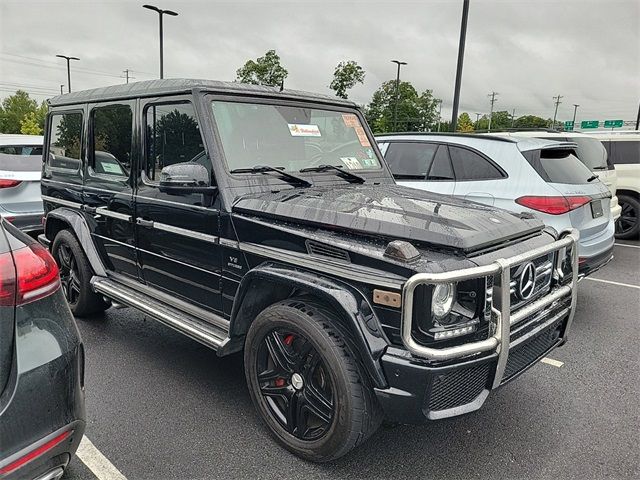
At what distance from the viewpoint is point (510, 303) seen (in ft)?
7.91

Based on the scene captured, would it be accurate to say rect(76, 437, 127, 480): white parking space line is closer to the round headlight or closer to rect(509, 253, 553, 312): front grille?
the round headlight

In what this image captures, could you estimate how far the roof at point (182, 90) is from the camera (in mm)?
3189

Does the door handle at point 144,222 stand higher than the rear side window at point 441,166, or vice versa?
the rear side window at point 441,166

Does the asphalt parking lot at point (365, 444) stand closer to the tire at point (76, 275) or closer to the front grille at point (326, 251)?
the tire at point (76, 275)

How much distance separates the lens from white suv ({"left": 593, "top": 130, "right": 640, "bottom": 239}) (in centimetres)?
920

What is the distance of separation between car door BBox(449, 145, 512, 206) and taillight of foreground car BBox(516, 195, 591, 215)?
0.89ft

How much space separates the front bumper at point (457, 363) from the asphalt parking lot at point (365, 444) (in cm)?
56

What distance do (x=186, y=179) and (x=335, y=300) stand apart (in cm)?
127

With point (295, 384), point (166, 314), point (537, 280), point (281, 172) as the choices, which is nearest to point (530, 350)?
point (537, 280)

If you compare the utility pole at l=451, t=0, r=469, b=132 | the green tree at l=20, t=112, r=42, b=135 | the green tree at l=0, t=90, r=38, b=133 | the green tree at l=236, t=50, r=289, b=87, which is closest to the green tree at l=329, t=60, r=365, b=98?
the green tree at l=236, t=50, r=289, b=87

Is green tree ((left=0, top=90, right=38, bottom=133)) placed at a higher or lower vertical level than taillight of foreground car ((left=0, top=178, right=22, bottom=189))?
higher

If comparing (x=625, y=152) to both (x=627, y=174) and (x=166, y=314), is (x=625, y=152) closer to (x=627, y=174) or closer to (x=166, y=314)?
(x=627, y=174)

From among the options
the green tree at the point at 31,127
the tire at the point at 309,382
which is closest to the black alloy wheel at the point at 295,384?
the tire at the point at 309,382

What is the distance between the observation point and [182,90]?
3186 mm
